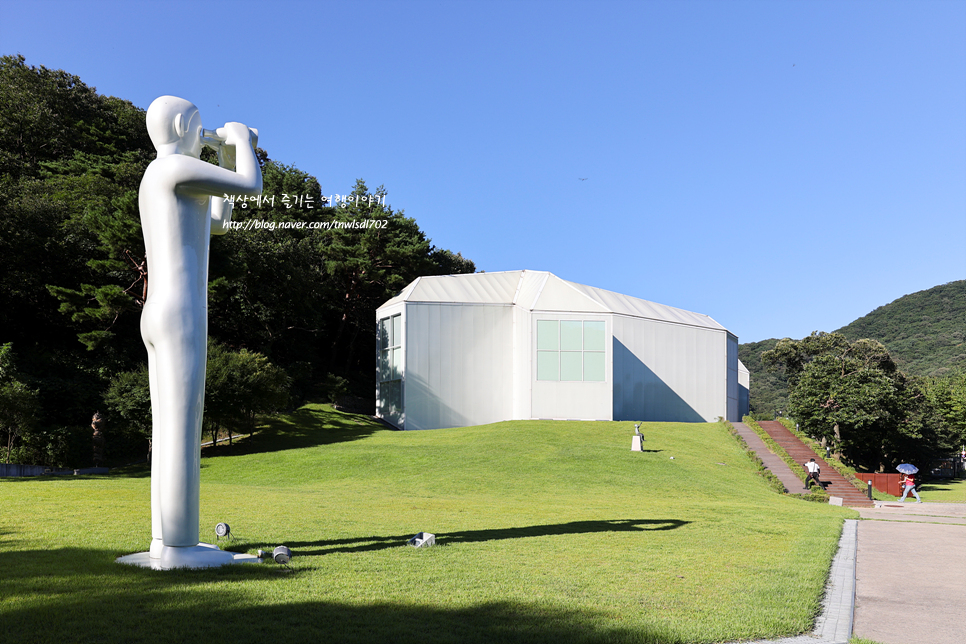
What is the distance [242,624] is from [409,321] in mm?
32352

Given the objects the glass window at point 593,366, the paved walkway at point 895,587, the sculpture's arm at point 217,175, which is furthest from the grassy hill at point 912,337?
the sculpture's arm at point 217,175

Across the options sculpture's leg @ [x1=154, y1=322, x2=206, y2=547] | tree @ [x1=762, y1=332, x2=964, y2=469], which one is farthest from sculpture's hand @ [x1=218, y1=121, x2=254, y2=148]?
tree @ [x1=762, y1=332, x2=964, y2=469]

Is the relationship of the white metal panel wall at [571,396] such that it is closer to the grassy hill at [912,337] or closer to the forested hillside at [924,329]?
the grassy hill at [912,337]

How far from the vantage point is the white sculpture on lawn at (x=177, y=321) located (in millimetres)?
7477

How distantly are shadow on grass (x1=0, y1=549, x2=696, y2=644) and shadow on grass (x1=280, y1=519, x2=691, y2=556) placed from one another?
216cm

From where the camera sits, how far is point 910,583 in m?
8.76

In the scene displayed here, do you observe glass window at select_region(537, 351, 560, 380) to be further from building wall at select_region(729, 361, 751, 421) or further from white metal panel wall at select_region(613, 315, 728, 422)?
building wall at select_region(729, 361, 751, 421)

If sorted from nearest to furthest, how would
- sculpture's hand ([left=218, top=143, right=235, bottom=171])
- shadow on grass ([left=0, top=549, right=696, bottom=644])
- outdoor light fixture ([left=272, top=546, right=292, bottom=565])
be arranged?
shadow on grass ([left=0, top=549, right=696, bottom=644]) → outdoor light fixture ([left=272, top=546, right=292, bottom=565]) → sculpture's hand ([left=218, top=143, right=235, bottom=171])

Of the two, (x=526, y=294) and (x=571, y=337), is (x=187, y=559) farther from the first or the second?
(x=526, y=294)

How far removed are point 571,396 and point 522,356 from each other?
10.9ft

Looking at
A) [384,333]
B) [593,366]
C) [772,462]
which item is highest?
[384,333]

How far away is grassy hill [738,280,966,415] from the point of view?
80250 mm

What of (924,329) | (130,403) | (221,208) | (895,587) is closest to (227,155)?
(221,208)

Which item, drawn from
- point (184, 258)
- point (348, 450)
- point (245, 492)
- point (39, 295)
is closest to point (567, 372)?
point (348, 450)
